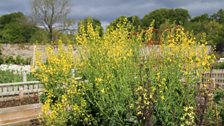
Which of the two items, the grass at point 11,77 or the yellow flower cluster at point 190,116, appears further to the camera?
the grass at point 11,77

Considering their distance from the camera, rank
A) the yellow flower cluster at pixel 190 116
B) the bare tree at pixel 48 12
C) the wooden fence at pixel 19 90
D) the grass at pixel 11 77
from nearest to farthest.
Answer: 1. the yellow flower cluster at pixel 190 116
2. the wooden fence at pixel 19 90
3. the grass at pixel 11 77
4. the bare tree at pixel 48 12

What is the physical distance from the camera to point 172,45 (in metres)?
3.79

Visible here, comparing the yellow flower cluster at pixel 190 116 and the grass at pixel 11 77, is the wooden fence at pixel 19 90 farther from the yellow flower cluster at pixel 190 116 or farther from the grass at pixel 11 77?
the yellow flower cluster at pixel 190 116

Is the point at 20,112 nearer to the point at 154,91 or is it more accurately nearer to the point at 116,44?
the point at 116,44

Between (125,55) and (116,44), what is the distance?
277 mm

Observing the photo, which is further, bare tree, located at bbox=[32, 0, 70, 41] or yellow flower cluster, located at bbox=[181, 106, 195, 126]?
bare tree, located at bbox=[32, 0, 70, 41]

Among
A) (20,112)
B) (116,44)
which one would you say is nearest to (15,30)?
(20,112)

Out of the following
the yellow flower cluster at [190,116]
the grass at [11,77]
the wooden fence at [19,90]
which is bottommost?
the wooden fence at [19,90]

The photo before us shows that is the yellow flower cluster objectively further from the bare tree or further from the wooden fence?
the bare tree

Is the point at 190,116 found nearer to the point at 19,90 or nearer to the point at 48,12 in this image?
the point at 19,90

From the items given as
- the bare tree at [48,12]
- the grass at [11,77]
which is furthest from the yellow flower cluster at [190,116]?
the bare tree at [48,12]

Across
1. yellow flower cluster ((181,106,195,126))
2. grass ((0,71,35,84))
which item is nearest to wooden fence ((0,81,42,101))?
grass ((0,71,35,84))

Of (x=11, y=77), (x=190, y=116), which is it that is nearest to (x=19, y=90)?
(x=11, y=77)

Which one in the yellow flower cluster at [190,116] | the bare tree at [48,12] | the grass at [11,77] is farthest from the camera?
the bare tree at [48,12]
